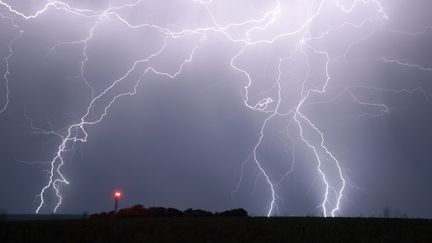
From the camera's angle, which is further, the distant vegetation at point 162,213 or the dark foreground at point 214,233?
the distant vegetation at point 162,213

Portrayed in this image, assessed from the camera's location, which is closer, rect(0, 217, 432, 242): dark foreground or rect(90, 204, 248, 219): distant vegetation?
rect(0, 217, 432, 242): dark foreground

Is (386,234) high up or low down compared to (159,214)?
down

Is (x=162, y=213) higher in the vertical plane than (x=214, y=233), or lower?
higher

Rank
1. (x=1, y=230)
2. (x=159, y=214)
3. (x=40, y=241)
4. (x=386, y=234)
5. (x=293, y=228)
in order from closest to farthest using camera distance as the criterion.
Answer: (x=40, y=241), (x=1, y=230), (x=386, y=234), (x=293, y=228), (x=159, y=214)

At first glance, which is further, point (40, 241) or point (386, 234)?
point (386, 234)

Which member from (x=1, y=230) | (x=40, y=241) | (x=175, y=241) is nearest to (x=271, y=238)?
(x=175, y=241)

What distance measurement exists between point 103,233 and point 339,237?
430 centimetres

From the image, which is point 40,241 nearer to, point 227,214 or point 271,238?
point 271,238

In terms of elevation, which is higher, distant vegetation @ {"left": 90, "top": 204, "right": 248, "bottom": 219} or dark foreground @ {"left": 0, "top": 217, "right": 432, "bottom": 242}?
distant vegetation @ {"left": 90, "top": 204, "right": 248, "bottom": 219}

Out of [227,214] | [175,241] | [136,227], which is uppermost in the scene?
[227,214]

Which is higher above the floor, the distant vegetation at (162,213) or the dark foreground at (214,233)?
the distant vegetation at (162,213)

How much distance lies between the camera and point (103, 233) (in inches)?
364

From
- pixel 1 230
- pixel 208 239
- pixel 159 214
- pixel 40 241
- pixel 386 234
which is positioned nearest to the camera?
pixel 40 241

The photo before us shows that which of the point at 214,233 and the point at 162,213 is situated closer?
the point at 214,233
